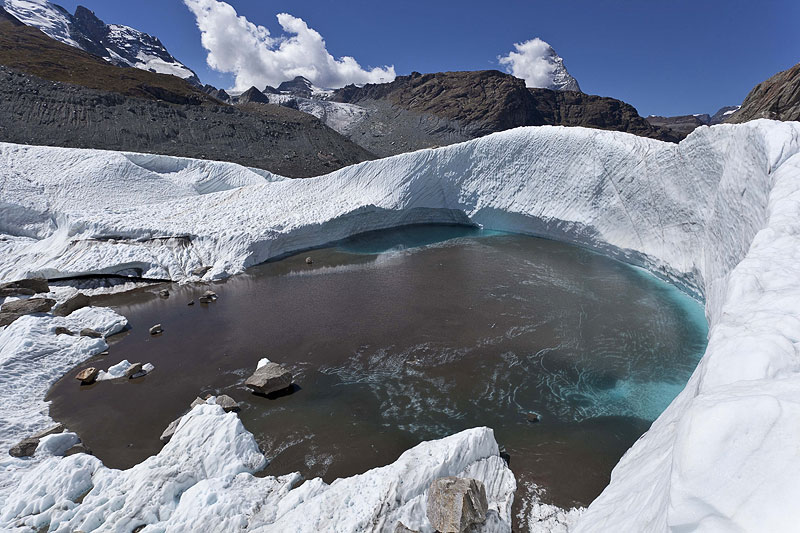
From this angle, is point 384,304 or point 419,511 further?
point 384,304

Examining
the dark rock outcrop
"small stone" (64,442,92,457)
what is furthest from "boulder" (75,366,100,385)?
the dark rock outcrop

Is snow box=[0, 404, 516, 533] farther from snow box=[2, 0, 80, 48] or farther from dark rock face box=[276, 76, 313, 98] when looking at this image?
dark rock face box=[276, 76, 313, 98]

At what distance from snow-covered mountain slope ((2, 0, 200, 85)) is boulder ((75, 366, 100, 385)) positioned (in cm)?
9665

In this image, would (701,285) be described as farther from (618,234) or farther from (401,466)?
(401,466)

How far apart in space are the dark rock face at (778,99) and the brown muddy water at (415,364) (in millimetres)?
18862

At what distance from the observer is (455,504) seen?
3.29 m

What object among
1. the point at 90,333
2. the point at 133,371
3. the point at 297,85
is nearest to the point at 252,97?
the point at 297,85

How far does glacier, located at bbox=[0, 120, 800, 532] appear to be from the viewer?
1693mm

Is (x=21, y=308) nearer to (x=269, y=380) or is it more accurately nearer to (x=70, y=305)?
(x=70, y=305)

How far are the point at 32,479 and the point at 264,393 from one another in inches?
106

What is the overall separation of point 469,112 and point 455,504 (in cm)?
6843

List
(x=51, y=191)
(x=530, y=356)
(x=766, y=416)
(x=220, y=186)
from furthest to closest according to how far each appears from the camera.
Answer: (x=220, y=186) → (x=51, y=191) → (x=530, y=356) → (x=766, y=416)

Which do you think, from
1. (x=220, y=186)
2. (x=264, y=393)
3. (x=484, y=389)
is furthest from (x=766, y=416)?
(x=220, y=186)

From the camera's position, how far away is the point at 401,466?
3670 millimetres
